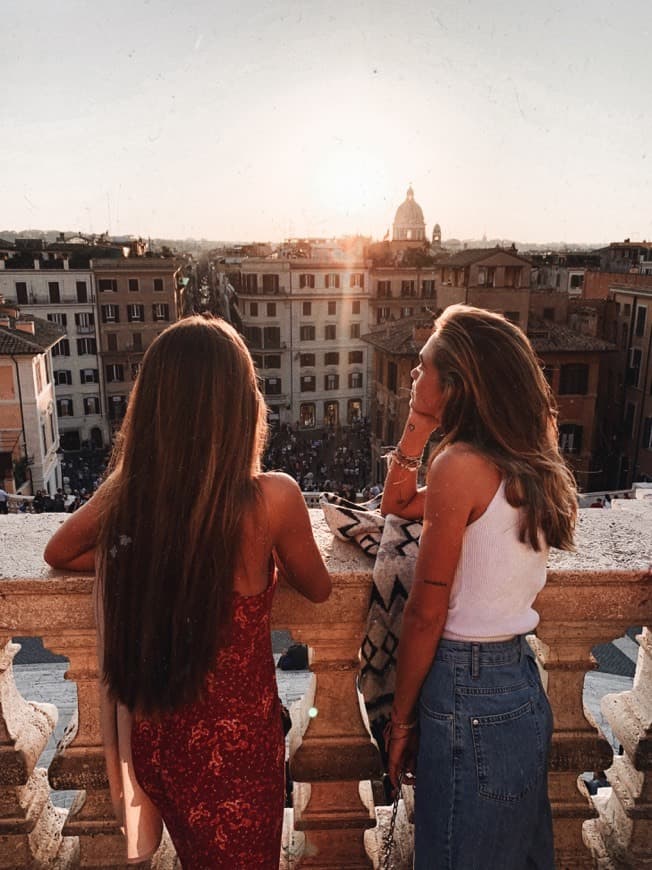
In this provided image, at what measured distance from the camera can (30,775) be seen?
7.04 feet

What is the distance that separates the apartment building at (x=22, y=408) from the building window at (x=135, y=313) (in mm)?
12010

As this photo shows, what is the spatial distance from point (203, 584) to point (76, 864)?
1263 mm

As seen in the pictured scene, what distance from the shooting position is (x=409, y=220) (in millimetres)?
89625

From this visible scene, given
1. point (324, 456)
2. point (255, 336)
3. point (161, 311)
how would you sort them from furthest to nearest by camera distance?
1. point (255, 336)
2. point (161, 311)
3. point (324, 456)

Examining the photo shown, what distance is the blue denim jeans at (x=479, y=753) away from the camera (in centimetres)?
182

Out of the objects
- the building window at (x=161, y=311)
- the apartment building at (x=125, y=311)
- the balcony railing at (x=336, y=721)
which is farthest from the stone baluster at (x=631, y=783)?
the building window at (x=161, y=311)

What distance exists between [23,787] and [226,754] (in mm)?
791

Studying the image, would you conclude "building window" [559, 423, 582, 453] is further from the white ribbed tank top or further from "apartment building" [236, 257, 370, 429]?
the white ribbed tank top

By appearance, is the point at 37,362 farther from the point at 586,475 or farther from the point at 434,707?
the point at 434,707

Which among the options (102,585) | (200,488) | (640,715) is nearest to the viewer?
(200,488)

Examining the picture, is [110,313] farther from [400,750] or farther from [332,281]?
[400,750]

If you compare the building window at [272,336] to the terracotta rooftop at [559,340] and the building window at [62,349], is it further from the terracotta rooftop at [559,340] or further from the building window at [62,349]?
the terracotta rooftop at [559,340]

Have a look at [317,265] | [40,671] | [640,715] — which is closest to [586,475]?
[317,265]

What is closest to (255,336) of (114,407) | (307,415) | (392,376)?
(307,415)
